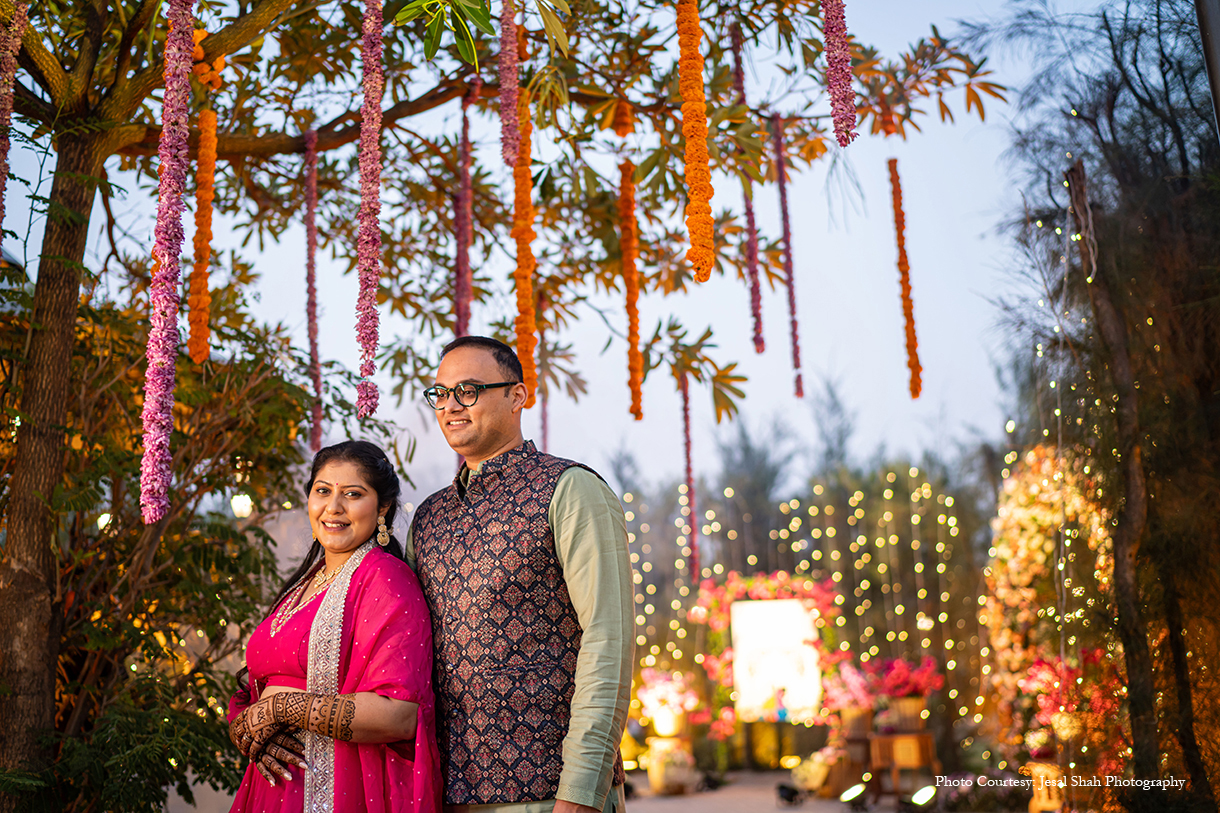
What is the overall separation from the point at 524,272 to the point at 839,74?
0.72 metres

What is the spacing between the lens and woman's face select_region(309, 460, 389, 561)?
63.1 inches

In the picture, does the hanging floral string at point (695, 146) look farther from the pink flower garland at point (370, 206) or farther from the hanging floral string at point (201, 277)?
the hanging floral string at point (201, 277)

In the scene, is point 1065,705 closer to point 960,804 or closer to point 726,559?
point 960,804

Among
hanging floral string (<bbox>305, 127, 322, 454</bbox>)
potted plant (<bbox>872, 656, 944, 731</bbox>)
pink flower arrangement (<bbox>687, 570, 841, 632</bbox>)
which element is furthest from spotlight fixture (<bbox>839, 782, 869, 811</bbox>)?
hanging floral string (<bbox>305, 127, 322, 454</bbox>)

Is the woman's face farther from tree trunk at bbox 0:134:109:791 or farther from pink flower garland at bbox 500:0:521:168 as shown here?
tree trunk at bbox 0:134:109:791

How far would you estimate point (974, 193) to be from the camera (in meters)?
5.30

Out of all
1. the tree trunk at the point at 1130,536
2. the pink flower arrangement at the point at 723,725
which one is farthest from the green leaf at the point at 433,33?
the pink flower arrangement at the point at 723,725

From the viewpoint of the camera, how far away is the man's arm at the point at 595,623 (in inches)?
53.4

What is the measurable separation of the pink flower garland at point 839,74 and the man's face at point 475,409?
701 millimetres

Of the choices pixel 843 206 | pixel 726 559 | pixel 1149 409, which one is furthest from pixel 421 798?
pixel 726 559

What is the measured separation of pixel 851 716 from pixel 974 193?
3.88 metres

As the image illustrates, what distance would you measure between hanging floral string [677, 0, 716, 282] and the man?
41 cm

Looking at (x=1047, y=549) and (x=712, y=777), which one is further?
(x=712, y=777)

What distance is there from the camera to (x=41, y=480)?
6.98 ft
